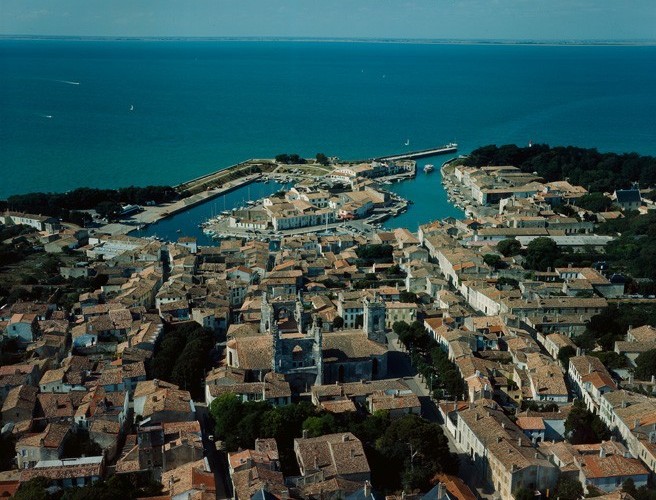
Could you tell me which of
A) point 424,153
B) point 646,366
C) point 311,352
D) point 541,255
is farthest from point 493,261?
point 424,153

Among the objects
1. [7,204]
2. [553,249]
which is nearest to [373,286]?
[553,249]

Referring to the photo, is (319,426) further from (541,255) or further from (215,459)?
(541,255)

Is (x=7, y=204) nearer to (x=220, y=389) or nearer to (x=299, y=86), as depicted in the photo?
(x=220, y=389)

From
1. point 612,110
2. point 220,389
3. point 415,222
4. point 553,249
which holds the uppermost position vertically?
point 612,110

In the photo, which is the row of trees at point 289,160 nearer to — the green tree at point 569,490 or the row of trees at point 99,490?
the row of trees at point 99,490

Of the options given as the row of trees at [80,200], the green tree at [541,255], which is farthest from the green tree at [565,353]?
the row of trees at [80,200]

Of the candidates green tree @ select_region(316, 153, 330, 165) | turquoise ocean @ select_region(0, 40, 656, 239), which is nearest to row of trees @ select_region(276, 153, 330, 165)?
green tree @ select_region(316, 153, 330, 165)
